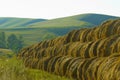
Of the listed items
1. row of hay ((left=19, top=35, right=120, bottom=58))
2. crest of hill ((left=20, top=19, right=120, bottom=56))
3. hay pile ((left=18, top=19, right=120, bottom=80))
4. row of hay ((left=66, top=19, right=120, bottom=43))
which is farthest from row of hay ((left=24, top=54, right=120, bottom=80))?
row of hay ((left=66, top=19, right=120, bottom=43))

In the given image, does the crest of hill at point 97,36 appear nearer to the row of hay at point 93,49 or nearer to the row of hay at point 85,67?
the row of hay at point 93,49

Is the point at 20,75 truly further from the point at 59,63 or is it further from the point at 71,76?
the point at 59,63

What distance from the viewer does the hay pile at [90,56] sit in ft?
44.9

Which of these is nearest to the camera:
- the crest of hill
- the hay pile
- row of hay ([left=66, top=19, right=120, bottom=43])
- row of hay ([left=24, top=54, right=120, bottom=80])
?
row of hay ([left=24, top=54, right=120, bottom=80])

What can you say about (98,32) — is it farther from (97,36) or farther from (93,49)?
(93,49)

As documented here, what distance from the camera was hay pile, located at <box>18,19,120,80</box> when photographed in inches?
538

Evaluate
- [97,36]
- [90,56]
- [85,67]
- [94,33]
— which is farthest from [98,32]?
[85,67]

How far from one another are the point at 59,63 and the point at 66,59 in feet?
2.92

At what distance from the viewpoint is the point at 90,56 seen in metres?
18.9

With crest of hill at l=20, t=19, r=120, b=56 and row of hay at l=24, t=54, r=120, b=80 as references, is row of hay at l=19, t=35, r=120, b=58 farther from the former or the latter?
row of hay at l=24, t=54, r=120, b=80

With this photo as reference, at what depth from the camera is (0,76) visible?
11375 millimetres

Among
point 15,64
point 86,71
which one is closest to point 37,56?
point 86,71

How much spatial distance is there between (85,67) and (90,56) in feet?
8.16

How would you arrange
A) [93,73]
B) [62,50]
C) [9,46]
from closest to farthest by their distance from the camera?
1. [93,73]
2. [62,50]
3. [9,46]
